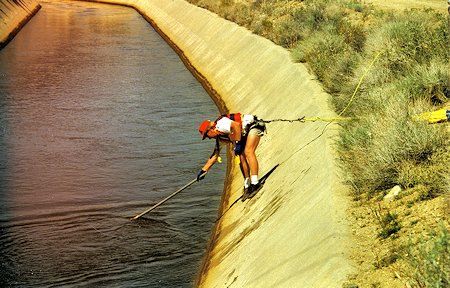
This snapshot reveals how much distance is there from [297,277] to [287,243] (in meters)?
1.50

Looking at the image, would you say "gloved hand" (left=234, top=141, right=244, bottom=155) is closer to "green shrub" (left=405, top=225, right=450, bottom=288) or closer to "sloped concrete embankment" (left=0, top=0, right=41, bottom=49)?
"green shrub" (left=405, top=225, right=450, bottom=288)

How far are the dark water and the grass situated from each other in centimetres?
431

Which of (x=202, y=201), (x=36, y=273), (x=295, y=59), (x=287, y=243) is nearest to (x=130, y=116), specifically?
(x=295, y=59)

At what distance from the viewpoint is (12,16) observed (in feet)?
176

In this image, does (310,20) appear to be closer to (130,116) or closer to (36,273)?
(130,116)

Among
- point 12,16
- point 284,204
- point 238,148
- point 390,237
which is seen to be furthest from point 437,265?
point 12,16

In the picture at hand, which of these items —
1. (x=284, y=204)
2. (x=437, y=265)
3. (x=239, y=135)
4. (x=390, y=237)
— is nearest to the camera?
(x=437, y=265)

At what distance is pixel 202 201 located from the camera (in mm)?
18547

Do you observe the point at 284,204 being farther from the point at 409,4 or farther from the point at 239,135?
the point at 409,4

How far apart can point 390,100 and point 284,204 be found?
281cm

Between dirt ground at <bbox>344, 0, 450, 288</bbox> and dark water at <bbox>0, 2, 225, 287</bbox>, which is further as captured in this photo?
dark water at <bbox>0, 2, 225, 287</bbox>

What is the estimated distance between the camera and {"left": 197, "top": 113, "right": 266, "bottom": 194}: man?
1409cm

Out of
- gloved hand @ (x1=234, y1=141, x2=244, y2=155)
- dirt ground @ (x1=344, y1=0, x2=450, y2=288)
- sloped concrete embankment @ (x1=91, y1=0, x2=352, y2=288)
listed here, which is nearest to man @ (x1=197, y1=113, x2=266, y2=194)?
gloved hand @ (x1=234, y1=141, x2=244, y2=155)

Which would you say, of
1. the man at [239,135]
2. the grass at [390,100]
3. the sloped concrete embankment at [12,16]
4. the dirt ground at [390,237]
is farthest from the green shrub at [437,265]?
the sloped concrete embankment at [12,16]
